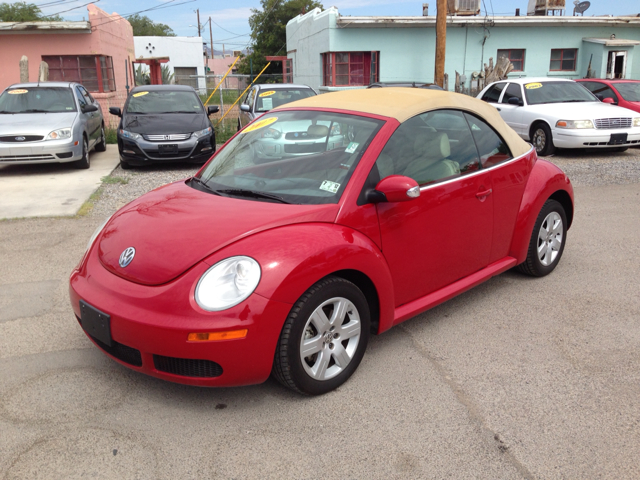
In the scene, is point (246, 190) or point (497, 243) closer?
point (246, 190)

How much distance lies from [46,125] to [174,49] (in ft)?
151

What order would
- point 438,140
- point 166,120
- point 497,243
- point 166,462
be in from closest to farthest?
point 166,462, point 438,140, point 497,243, point 166,120

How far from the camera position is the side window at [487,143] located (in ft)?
13.2

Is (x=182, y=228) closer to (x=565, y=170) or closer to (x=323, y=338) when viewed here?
(x=323, y=338)

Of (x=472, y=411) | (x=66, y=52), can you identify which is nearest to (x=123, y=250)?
(x=472, y=411)

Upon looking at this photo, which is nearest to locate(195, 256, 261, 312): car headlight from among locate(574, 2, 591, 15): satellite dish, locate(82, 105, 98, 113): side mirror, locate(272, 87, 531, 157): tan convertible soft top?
locate(272, 87, 531, 157): tan convertible soft top

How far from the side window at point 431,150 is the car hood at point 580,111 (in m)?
8.61

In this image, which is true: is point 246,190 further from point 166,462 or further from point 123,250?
point 166,462

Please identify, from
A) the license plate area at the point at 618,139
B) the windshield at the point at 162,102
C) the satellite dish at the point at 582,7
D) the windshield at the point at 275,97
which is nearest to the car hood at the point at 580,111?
the license plate area at the point at 618,139

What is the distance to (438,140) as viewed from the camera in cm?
375

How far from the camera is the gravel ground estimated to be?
855 cm

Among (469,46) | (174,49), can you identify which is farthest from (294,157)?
(174,49)

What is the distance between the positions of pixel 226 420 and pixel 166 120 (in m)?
9.14

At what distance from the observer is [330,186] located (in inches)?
130
